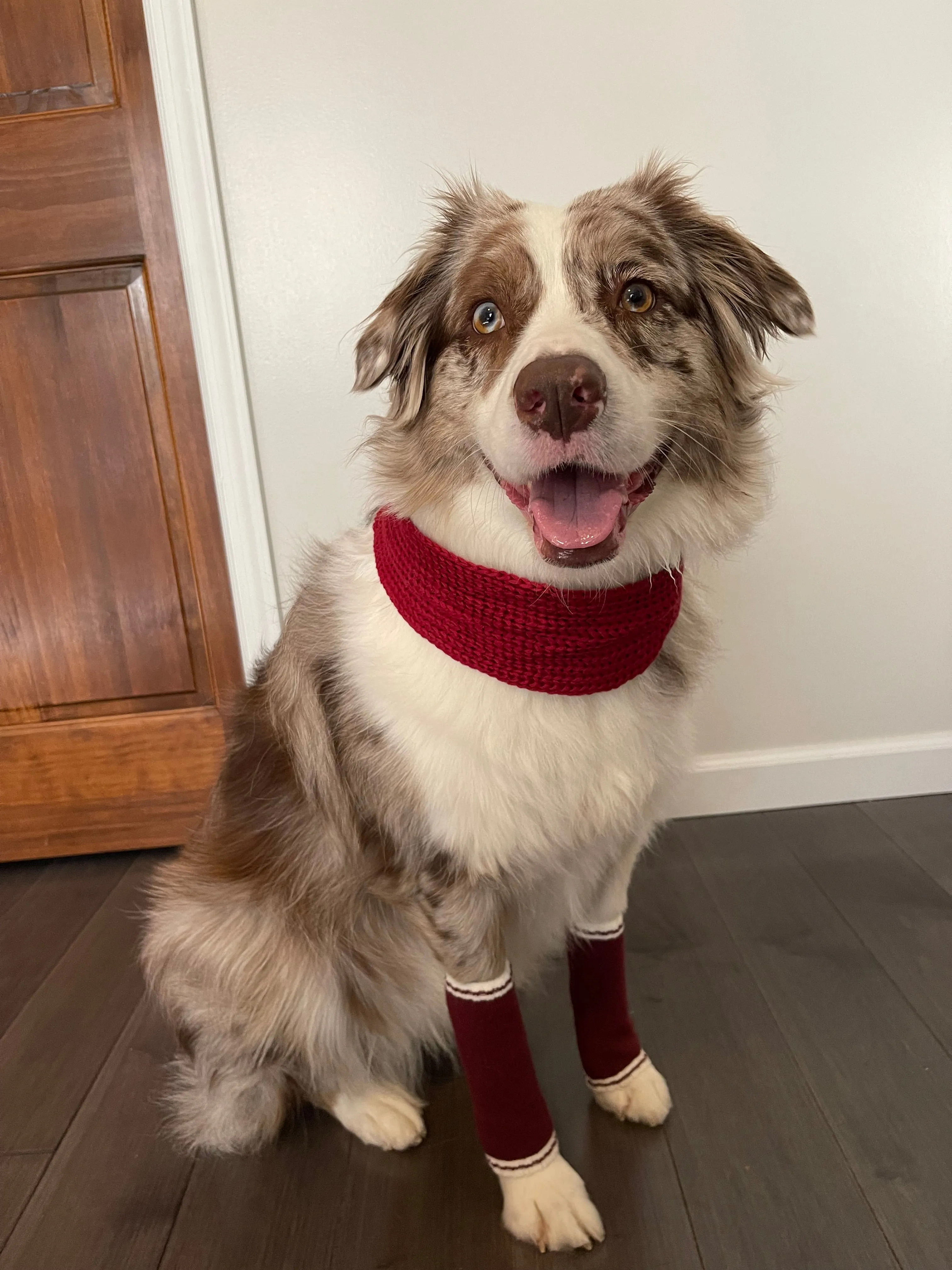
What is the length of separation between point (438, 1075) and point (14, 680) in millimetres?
1566

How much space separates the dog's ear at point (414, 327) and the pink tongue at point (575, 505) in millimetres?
281

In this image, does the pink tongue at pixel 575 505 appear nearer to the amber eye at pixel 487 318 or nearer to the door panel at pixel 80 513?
the amber eye at pixel 487 318

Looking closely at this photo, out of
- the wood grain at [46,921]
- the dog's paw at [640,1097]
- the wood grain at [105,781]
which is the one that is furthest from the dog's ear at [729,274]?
the wood grain at [46,921]

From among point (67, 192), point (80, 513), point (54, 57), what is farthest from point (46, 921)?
point (54, 57)

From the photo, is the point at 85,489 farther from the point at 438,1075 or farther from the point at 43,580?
the point at 438,1075

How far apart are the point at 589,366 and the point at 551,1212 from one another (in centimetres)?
115

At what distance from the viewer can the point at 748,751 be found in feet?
7.91

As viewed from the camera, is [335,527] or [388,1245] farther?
[335,527]

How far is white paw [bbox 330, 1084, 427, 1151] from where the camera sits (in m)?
1.43

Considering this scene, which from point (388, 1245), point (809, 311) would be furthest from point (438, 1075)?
point (809, 311)

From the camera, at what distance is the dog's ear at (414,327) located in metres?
1.24

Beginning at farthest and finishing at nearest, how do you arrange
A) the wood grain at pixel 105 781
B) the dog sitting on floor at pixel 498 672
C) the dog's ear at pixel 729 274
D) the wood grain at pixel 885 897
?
the wood grain at pixel 105 781 → the wood grain at pixel 885 897 → the dog's ear at pixel 729 274 → the dog sitting on floor at pixel 498 672

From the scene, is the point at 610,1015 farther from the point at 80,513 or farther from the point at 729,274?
the point at 80,513

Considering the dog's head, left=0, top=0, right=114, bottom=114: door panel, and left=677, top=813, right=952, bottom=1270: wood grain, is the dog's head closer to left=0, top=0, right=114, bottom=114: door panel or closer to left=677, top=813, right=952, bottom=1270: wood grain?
left=677, top=813, right=952, bottom=1270: wood grain
